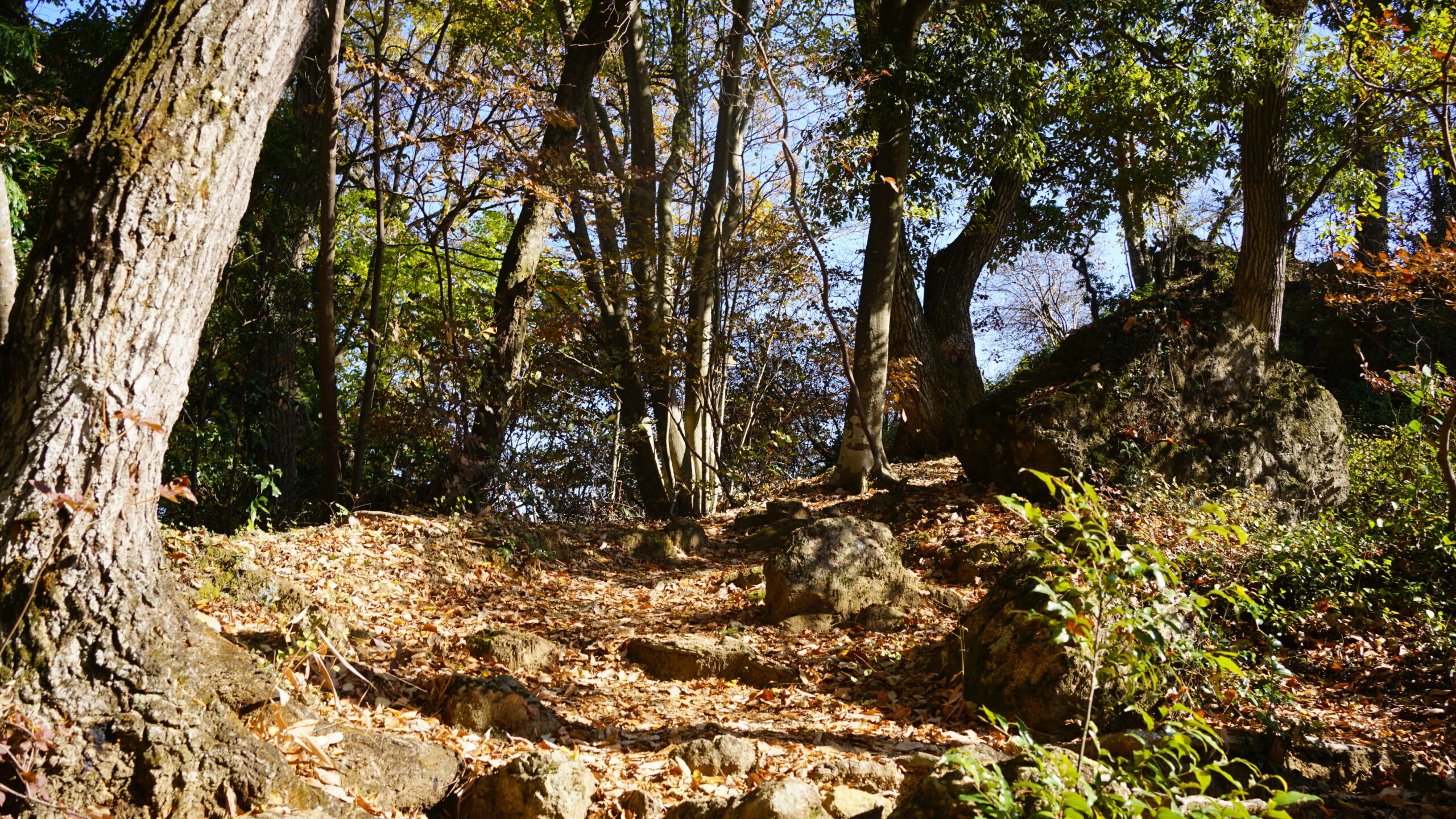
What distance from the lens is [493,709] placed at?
4066 mm

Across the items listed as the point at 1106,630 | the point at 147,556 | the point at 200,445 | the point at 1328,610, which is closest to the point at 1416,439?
the point at 1328,610

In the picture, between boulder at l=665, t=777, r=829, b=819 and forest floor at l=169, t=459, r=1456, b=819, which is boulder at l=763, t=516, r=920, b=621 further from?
boulder at l=665, t=777, r=829, b=819

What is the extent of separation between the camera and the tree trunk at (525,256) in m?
8.50

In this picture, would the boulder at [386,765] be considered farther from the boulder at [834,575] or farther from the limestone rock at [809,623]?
the boulder at [834,575]

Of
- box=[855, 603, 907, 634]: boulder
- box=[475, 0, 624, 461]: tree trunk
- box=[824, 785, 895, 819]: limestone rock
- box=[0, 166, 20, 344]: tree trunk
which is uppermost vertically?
box=[475, 0, 624, 461]: tree trunk

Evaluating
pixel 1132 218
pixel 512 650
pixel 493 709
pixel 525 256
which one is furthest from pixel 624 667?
pixel 1132 218

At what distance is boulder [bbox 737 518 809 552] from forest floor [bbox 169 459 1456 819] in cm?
117

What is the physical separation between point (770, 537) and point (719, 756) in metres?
5.12

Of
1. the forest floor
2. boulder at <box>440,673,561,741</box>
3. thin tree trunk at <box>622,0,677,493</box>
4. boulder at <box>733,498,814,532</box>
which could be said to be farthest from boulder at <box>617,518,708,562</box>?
boulder at <box>440,673,561,741</box>

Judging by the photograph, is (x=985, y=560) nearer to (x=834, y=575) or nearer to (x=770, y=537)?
(x=834, y=575)

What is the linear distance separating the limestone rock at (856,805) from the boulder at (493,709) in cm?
152

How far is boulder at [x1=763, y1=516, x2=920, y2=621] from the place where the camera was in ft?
20.1

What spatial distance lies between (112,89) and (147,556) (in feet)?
5.31

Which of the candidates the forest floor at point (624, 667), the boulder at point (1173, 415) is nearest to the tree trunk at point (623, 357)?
the forest floor at point (624, 667)
